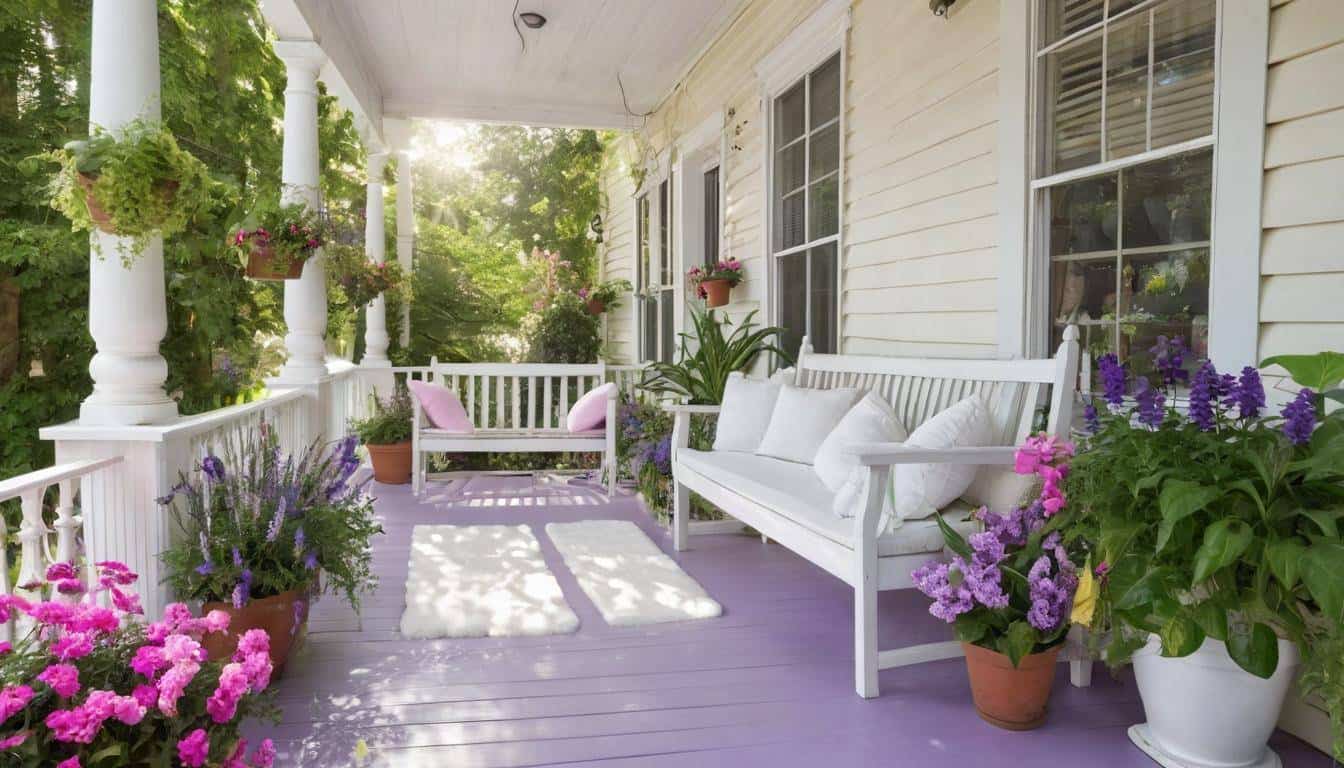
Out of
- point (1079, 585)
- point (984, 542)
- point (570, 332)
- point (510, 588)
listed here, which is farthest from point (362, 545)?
point (570, 332)

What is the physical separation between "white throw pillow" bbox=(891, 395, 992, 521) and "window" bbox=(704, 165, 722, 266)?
386cm

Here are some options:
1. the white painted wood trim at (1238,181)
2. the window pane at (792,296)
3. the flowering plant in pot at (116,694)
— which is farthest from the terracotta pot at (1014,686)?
the window pane at (792,296)

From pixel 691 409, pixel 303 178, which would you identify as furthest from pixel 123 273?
pixel 691 409

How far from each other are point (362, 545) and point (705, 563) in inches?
59.8

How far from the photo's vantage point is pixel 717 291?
5473 mm

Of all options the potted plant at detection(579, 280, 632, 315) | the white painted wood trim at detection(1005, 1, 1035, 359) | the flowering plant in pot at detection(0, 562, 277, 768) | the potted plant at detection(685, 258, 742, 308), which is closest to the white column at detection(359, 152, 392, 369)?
the potted plant at detection(579, 280, 632, 315)

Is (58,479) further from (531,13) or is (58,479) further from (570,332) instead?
(570,332)

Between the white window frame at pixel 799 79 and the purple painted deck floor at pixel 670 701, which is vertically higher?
the white window frame at pixel 799 79

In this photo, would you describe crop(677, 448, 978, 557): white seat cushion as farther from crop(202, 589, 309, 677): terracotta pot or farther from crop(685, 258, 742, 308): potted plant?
crop(685, 258, 742, 308): potted plant

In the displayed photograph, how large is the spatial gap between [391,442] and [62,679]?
4.41 m

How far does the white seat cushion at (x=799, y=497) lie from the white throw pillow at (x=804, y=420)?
59 millimetres

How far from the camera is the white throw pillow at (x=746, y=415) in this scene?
12.6 ft

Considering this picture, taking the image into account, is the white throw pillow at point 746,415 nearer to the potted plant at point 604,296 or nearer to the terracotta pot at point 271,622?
the terracotta pot at point 271,622

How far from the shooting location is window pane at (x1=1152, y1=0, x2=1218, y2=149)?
2.25 metres
